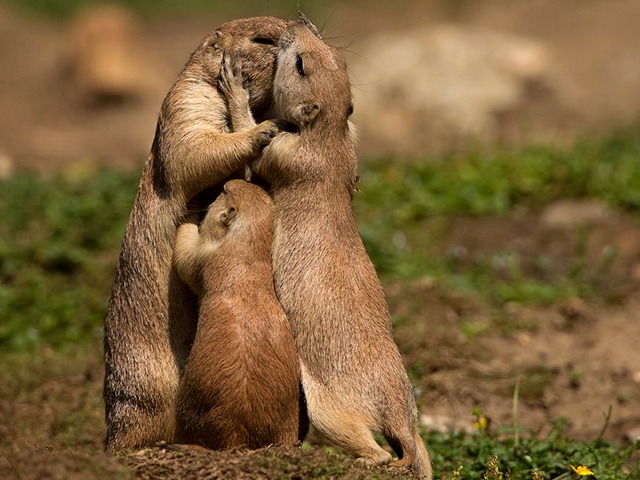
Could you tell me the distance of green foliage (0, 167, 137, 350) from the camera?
7.89 metres

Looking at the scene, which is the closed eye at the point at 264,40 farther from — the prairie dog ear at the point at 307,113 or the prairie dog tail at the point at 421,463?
the prairie dog tail at the point at 421,463

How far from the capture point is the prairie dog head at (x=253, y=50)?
4758mm

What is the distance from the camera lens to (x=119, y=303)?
15.7ft

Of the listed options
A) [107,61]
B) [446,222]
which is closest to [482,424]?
[446,222]

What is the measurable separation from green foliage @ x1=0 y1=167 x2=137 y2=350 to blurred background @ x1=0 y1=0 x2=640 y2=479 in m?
0.02

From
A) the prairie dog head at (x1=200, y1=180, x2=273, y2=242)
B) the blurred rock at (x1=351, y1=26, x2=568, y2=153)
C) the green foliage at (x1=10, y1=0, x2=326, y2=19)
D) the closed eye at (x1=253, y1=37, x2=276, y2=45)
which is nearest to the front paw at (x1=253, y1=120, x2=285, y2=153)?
the prairie dog head at (x1=200, y1=180, x2=273, y2=242)

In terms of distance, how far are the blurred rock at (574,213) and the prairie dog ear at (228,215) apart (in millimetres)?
5431

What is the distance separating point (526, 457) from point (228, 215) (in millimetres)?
1851

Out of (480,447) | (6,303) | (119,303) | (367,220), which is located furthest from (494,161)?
(119,303)

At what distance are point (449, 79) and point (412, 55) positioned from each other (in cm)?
75

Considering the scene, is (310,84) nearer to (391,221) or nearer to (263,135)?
(263,135)

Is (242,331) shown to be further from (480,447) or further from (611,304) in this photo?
(611,304)

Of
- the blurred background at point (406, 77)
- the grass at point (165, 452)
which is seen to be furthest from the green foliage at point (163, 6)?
the grass at point (165, 452)

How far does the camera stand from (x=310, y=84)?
452 cm
